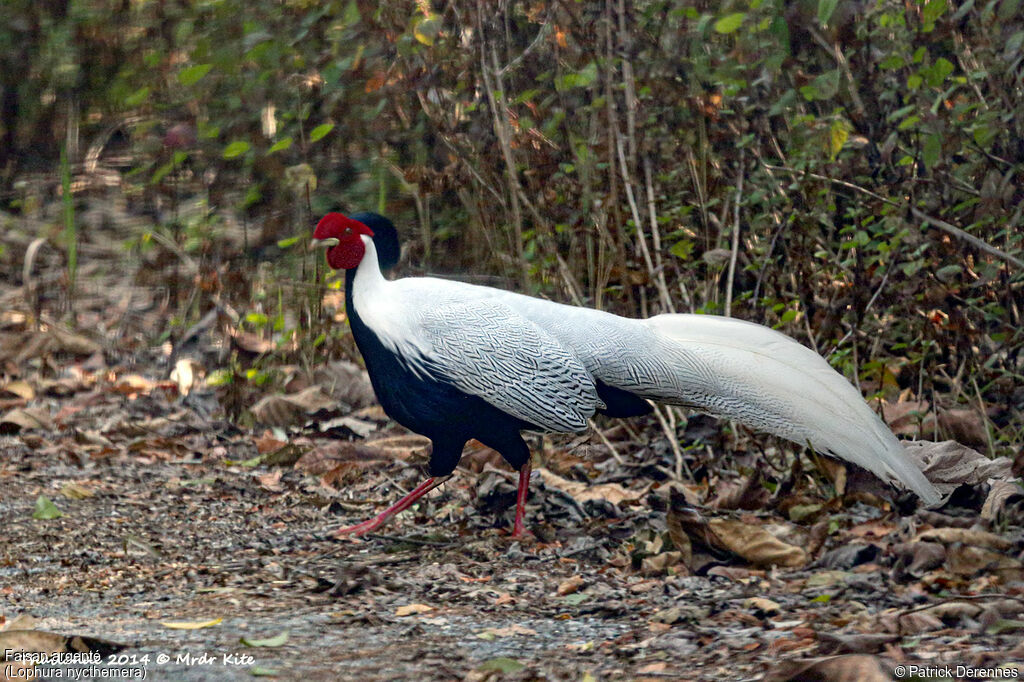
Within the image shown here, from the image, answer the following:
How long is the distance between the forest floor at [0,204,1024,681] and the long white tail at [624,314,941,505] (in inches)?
8.8

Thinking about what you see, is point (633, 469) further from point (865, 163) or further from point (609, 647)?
point (609, 647)

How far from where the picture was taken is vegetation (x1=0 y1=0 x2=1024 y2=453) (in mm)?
3918

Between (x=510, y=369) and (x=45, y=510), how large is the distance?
171cm

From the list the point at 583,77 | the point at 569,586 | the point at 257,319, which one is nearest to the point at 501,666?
the point at 569,586

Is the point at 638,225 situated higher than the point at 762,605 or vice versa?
the point at 638,225

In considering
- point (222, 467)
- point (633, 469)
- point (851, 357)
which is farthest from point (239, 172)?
point (851, 357)

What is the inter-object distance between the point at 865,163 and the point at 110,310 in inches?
177

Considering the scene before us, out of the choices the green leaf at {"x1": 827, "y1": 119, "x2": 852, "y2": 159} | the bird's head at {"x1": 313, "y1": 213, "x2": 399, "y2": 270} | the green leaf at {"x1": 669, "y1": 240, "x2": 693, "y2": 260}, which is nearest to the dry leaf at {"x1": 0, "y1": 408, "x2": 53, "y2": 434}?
the bird's head at {"x1": 313, "y1": 213, "x2": 399, "y2": 270}

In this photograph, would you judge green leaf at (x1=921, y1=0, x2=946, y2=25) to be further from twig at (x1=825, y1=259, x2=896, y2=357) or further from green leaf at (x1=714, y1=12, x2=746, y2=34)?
twig at (x1=825, y1=259, x2=896, y2=357)

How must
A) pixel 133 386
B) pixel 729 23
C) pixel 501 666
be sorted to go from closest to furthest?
pixel 501 666 → pixel 729 23 → pixel 133 386

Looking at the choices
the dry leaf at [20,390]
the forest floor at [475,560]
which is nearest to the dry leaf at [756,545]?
the forest floor at [475,560]

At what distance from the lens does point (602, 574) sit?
3.51 m

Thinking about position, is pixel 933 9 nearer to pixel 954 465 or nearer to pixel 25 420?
pixel 954 465

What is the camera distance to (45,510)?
411 centimetres
